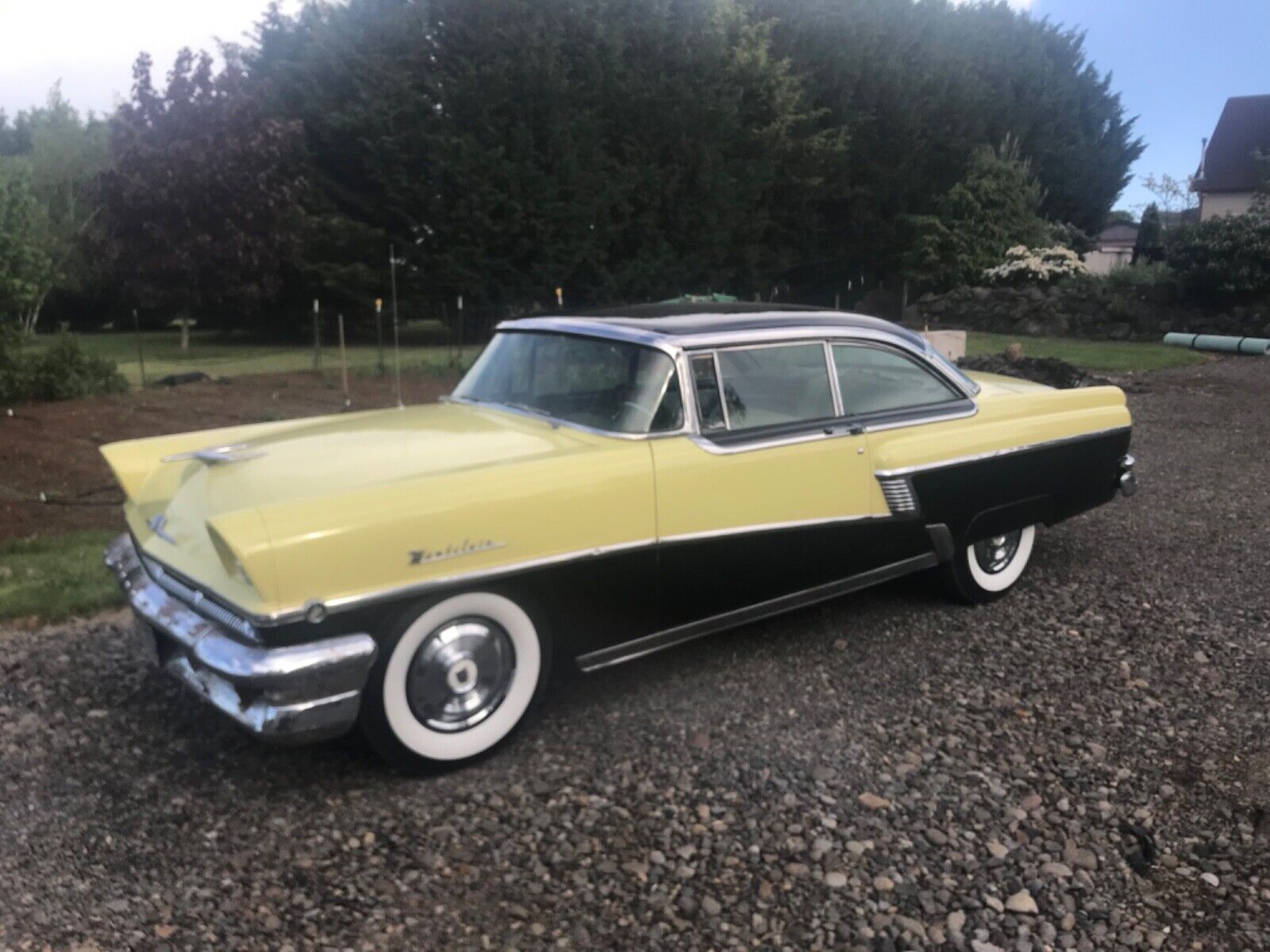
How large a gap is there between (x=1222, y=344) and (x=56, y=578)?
18406 millimetres

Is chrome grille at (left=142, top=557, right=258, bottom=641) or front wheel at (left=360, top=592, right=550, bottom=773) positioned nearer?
chrome grille at (left=142, top=557, right=258, bottom=641)

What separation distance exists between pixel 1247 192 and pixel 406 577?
123ft

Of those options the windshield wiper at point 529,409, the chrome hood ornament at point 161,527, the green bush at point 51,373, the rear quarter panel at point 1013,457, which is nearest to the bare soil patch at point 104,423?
the green bush at point 51,373

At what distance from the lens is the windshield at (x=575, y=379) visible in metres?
3.89

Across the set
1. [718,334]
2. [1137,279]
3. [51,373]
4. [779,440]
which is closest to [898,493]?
[779,440]

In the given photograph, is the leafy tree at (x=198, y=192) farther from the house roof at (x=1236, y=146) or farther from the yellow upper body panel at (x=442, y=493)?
the house roof at (x=1236, y=146)

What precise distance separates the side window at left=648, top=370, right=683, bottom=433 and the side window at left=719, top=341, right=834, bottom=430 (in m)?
0.22

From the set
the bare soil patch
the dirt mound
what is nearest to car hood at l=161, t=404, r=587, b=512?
the bare soil patch

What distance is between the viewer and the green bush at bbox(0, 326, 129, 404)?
1047cm

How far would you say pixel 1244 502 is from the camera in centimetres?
705

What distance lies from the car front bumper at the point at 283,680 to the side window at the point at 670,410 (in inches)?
51.9

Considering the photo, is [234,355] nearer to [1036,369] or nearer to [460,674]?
[1036,369]

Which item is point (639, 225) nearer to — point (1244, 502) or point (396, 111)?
point (396, 111)

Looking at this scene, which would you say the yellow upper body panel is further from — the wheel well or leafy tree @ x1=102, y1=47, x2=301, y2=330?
leafy tree @ x1=102, y1=47, x2=301, y2=330
